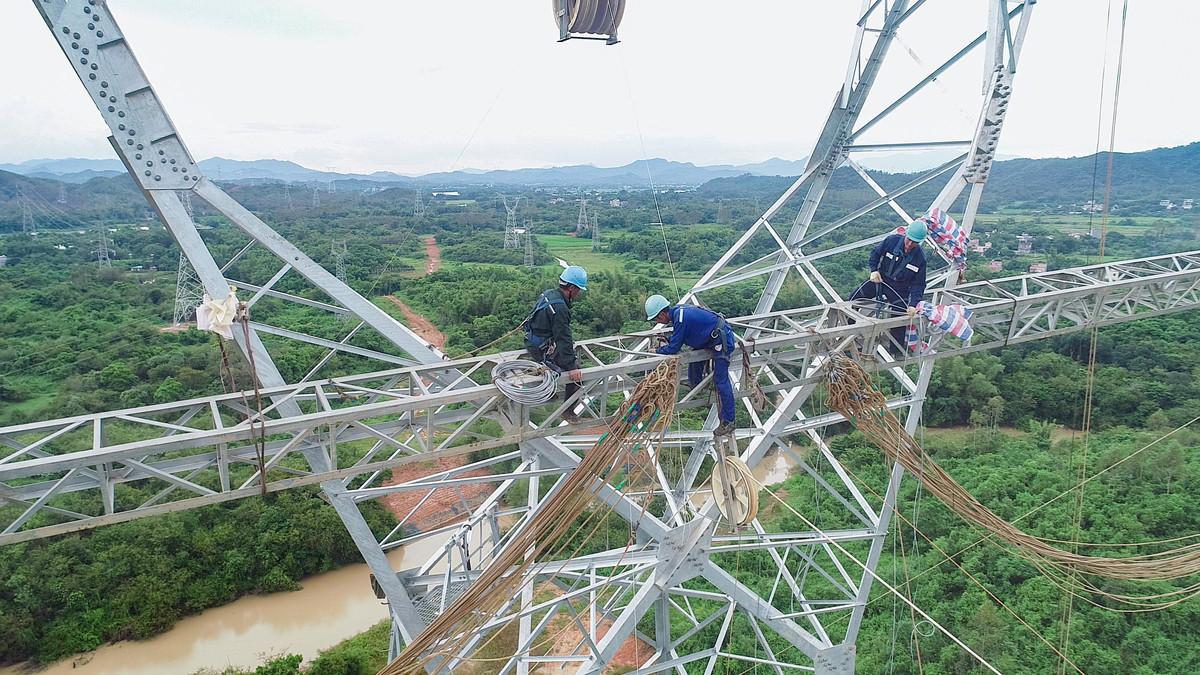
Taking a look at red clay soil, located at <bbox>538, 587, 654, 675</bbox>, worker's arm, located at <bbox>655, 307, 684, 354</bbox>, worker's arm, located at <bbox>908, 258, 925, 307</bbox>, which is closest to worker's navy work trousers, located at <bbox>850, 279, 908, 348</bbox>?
worker's arm, located at <bbox>908, 258, 925, 307</bbox>

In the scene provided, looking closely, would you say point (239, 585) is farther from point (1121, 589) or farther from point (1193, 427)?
point (1193, 427)

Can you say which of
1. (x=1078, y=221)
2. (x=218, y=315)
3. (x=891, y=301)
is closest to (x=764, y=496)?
(x=891, y=301)

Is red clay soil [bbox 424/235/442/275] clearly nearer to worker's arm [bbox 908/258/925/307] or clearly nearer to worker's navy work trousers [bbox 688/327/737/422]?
worker's arm [bbox 908/258/925/307]

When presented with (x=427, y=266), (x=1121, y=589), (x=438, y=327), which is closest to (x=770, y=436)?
(x=1121, y=589)

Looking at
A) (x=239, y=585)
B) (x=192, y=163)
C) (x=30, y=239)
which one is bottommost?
(x=239, y=585)

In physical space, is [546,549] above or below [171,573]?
above
